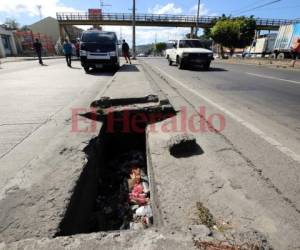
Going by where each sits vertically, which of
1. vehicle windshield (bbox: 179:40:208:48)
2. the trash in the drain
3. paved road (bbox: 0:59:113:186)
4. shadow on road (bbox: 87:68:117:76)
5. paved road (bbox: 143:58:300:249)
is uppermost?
vehicle windshield (bbox: 179:40:208:48)

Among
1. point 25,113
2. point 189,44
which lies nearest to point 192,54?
point 189,44

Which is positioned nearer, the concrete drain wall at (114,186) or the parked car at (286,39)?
the concrete drain wall at (114,186)

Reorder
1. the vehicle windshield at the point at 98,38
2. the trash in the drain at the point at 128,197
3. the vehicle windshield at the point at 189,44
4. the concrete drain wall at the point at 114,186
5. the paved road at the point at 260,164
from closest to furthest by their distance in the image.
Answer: the paved road at the point at 260,164 → the concrete drain wall at the point at 114,186 → the trash in the drain at the point at 128,197 → the vehicle windshield at the point at 98,38 → the vehicle windshield at the point at 189,44

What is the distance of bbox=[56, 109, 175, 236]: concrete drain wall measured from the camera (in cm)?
270

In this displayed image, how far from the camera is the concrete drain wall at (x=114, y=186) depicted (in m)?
2.70

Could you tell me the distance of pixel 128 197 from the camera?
3.49 m

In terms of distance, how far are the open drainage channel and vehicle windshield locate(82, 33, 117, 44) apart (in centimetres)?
1020

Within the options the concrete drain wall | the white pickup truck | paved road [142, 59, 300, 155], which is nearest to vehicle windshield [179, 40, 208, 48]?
the white pickup truck

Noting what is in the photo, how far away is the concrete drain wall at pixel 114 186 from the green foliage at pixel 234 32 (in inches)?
1592

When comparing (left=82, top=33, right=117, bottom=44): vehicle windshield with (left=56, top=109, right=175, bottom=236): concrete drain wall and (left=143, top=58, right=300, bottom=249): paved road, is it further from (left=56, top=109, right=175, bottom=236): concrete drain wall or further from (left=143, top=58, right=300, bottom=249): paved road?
(left=56, top=109, right=175, bottom=236): concrete drain wall

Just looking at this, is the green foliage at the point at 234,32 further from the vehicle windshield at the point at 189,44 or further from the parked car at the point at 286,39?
the vehicle windshield at the point at 189,44

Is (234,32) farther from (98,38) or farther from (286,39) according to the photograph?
(98,38)

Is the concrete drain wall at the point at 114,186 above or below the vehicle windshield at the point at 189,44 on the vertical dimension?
below

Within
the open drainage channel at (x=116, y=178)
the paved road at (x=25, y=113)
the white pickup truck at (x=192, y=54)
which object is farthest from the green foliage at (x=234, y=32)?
the open drainage channel at (x=116, y=178)
